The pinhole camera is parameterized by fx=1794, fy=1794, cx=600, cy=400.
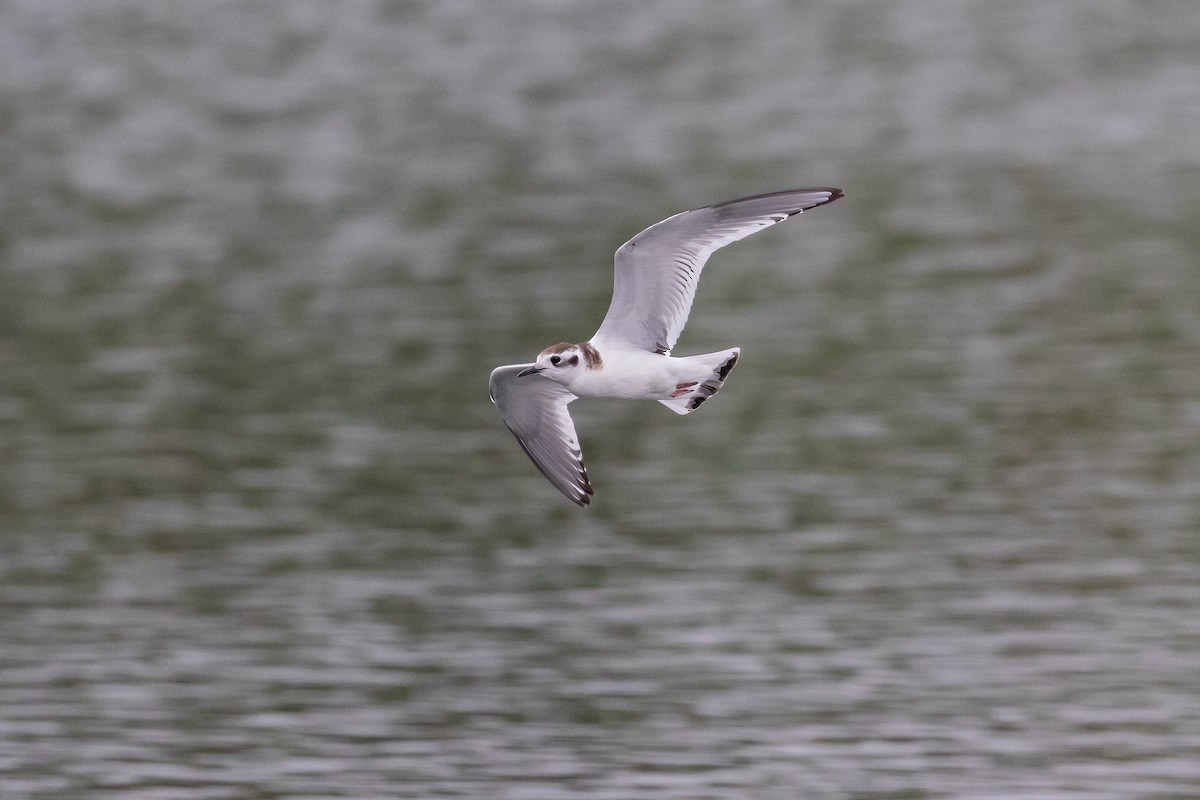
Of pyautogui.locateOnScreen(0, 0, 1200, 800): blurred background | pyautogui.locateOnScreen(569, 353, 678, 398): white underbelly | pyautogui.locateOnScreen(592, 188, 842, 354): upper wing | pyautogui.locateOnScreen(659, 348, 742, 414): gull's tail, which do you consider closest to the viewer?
pyautogui.locateOnScreen(659, 348, 742, 414): gull's tail

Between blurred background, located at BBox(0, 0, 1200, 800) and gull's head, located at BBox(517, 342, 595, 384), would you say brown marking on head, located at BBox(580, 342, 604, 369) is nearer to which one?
gull's head, located at BBox(517, 342, 595, 384)

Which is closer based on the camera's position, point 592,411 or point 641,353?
point 641,353

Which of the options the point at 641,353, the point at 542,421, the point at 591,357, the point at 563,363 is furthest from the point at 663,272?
the point at 542,421

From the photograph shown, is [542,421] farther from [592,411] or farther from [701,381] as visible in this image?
[592,411]

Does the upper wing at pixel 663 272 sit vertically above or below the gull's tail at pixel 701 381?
above

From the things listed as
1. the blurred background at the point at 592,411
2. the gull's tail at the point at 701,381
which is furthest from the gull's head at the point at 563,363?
the blurred background at the point at 592,411

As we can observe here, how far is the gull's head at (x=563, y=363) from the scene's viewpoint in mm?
6684

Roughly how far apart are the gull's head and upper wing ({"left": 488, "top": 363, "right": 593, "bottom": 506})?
2.49 feet

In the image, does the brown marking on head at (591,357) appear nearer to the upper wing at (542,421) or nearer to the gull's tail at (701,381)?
the gull's tail at (701,381)

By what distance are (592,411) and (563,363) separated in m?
6.13

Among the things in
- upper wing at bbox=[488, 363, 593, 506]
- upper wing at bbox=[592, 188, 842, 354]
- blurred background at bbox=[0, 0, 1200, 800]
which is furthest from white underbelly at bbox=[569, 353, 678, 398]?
blurred background at bbox=[0, 0, 1200, 800]

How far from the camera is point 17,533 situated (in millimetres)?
12125

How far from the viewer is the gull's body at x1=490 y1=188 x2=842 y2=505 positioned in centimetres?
663

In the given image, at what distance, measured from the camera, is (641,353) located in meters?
6.84
